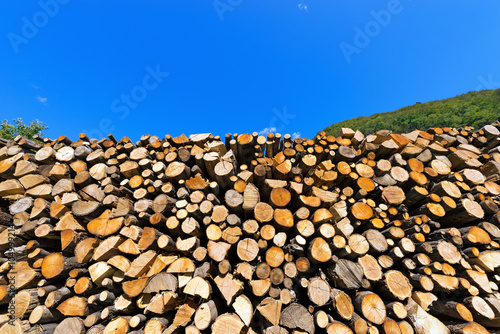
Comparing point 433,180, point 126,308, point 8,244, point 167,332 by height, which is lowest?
point 167,332

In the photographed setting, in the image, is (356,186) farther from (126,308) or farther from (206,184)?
(126,308)

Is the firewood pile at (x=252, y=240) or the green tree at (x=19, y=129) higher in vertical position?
the green tree at (x=19, y=129)

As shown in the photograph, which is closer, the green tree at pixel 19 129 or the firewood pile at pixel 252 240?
the firewood pile at pixel 252 240

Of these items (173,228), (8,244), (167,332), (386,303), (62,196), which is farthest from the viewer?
(62,196)

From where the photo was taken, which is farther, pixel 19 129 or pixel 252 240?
pixel 19 129

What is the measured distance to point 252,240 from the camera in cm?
227

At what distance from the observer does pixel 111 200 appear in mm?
2701

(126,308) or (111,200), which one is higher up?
(111,200)

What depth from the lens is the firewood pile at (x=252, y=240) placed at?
202 cm

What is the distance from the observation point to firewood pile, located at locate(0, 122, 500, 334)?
202cm

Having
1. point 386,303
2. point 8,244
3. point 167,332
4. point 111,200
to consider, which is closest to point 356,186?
point 386,303

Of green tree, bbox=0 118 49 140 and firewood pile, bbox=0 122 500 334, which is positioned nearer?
firewood pile, bbox=0 122 500 334

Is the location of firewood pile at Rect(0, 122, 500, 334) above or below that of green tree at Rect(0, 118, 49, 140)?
below

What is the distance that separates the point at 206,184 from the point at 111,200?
1.43 meters
